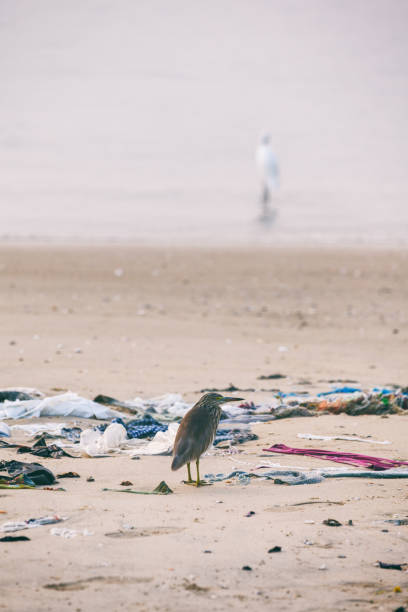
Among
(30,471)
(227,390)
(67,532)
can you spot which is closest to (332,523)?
(67,532)

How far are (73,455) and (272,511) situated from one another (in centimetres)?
189

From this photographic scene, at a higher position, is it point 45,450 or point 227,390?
point 45,450

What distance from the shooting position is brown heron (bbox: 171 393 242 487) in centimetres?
532

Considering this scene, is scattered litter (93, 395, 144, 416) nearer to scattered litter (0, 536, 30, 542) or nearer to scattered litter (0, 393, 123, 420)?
scattered litter (0, 393, 123, 420)

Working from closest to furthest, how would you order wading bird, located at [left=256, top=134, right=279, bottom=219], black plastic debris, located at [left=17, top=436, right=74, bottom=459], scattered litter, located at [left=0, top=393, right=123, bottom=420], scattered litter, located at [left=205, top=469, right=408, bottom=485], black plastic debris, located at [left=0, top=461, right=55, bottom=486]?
black plastic debris, located at [left=0, top=461, right=55, bottom=486] < scattered litter, located at [left=205, top=469, right=408, bottom=485] < black plastic debris, located at [left=17, top=436, right=74, bottom=459] < scattered litter, located at [left=0, top=393, right=123, bottom=420] < wading bird, located at [left=256, top=134, right=279, bottom=219]

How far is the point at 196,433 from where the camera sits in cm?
542

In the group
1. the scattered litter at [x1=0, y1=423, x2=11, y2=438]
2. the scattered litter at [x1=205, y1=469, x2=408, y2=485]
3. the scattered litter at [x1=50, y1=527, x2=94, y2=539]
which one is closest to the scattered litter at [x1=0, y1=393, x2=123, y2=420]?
the scattered litter at [x1=0, y1=423, x2=11, y2=438]

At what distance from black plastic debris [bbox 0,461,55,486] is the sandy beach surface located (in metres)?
0.15

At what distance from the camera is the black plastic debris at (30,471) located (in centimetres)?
538

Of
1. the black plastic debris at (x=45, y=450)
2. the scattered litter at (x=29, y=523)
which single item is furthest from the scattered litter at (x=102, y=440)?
the scattered litter at (x=29, y=523)

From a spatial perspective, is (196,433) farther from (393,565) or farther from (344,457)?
(393,565)

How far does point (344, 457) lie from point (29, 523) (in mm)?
2421

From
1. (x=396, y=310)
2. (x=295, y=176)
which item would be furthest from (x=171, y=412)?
(x=295, y=176)

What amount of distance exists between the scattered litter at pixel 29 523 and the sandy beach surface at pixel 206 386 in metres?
0.08
